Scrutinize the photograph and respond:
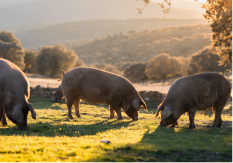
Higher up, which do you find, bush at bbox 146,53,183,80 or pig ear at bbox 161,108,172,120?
pig ear at bbox 161,108,172,120

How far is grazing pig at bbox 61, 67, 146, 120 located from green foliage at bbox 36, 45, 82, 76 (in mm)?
52084

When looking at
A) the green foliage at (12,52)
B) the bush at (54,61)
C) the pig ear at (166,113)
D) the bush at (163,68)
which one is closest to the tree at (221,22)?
the pig ear at (166,113)

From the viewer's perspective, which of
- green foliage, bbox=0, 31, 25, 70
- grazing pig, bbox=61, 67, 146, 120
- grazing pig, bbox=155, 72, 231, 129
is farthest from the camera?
green foliage, bbox=0, 31, 25, 70

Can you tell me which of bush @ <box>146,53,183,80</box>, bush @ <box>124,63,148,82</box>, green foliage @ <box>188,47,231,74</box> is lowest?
bush @ <box>124,63,148,82</box>

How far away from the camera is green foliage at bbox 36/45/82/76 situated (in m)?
65.1

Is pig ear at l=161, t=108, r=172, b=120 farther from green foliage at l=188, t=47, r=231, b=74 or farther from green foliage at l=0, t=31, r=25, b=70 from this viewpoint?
green foliage at l=0, t=31, r=25, b=70

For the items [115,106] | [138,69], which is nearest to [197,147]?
[115,106]

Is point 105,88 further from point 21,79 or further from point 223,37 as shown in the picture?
point 223,37

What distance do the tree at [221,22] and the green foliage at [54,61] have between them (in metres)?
50.6

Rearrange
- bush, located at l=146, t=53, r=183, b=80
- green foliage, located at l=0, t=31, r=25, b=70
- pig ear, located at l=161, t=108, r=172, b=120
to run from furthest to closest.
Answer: bush, located at l=146, t=53, r=183, b=80 < green foliage, located at l=0, t=31, r=25, b=70 < pig ear, located at l=161, t=108, r=172, b=120

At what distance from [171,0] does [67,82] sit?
6.86 m

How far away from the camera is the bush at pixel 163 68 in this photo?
62.7 m

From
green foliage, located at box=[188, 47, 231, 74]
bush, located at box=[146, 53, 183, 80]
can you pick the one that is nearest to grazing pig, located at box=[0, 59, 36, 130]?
green foliage, located at box=[188, 47, 231, 74]

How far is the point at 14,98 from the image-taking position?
→ 32.3 ft
